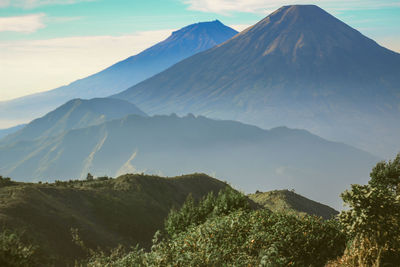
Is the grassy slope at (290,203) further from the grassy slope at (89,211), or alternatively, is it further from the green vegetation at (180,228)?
the grassy slope at (89,211)

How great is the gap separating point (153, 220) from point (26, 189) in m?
11.2

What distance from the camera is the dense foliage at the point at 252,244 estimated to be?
1320 cm

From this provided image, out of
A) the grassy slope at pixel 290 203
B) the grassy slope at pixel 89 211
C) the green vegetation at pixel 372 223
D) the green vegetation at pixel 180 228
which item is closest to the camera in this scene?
the green vegetation at pixel 372 223

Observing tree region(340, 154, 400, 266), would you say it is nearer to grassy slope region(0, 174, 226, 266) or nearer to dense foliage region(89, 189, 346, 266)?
dense foliage region(89, 189, 346, 266)

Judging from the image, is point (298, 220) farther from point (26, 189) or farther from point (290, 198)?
point (290, 198)

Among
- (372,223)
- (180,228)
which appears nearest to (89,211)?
(180,228)

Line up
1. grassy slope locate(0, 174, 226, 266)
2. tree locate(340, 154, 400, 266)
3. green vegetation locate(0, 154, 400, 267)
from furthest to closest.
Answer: grassy slope locate(0, 174, 226, 266) → green vegetation locate(0, 154, 400, 267) → tree locate(340, 154, 400, 266)

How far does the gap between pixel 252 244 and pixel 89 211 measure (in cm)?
2192

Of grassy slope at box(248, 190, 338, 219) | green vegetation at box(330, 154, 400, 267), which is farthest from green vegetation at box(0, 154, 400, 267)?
grassy slope at box(248, 190, 338, 219)

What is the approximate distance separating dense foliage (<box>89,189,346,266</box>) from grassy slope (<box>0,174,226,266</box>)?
947 cm

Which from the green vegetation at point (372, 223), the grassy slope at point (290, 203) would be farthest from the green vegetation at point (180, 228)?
the grassy slope at point (290, 203)

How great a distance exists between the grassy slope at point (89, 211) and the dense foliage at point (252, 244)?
31.1ft

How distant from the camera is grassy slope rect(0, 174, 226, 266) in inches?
986

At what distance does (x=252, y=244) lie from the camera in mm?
14609
